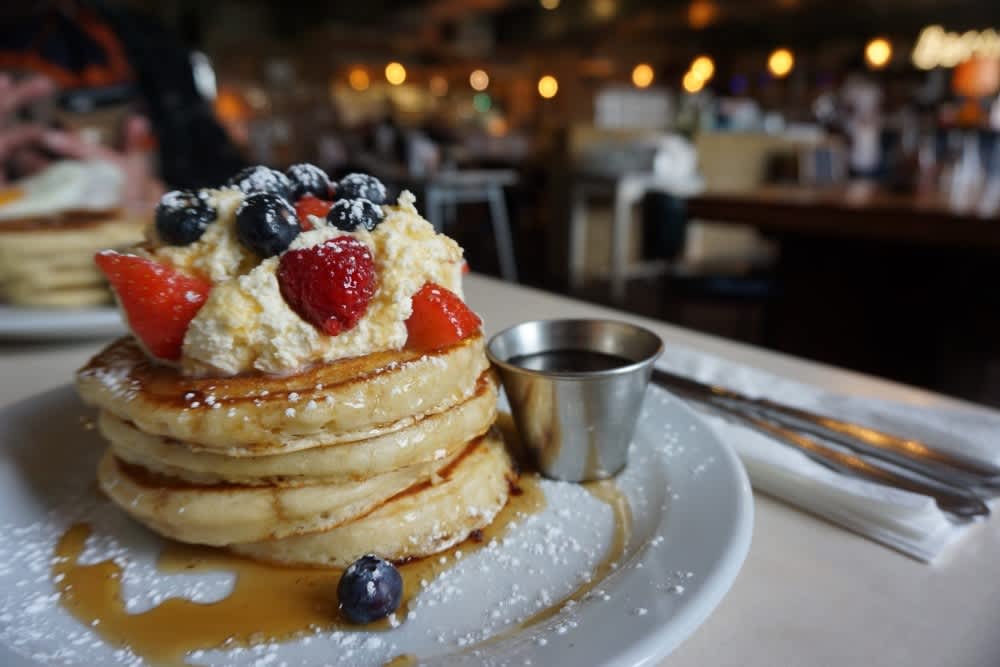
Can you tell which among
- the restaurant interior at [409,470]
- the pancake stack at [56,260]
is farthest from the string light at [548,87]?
the pancake stack at [56,260]

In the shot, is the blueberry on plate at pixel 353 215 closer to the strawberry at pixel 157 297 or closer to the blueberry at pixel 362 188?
the blueberry at pixel 362 188

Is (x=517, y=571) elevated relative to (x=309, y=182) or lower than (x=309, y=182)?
lower

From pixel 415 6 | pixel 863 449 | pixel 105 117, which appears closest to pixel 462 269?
pixel 863 449

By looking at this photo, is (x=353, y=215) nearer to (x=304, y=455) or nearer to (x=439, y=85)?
(x=304, y=455)

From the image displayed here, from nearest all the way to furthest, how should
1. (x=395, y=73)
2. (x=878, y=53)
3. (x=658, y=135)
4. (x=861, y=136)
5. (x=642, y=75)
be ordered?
(x=861, y=136) < (x=658, y=135) < (x=878, y=53) < (x=642, y=75) < (x=395, y=73)

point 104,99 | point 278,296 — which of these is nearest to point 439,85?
point 104,99

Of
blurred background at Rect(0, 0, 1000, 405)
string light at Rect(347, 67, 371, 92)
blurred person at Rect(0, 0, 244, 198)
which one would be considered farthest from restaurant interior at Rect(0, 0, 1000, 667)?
string light at Rect(347, 67, 371, 92)

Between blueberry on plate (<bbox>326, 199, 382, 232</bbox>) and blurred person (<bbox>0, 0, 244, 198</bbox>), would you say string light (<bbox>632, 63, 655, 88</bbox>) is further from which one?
blueberry on plate (<bbox>326, 199, 382, 232</bbox>)
